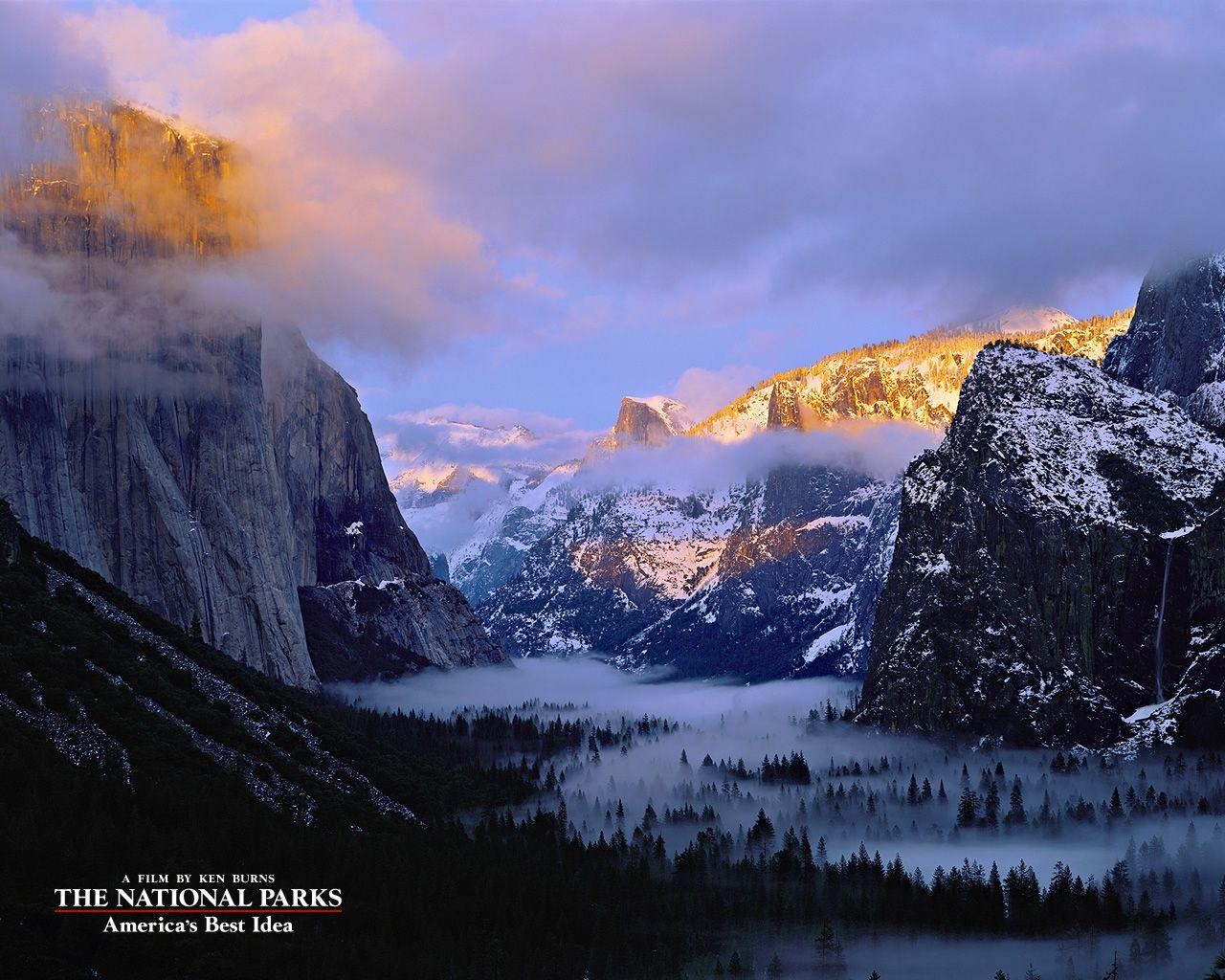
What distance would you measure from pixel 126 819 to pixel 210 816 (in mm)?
13963

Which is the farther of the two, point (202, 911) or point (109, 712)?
point (109, 712)

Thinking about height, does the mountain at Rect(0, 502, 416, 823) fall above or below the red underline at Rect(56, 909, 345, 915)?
above

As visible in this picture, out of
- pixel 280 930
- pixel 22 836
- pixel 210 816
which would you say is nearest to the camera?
pixel 22 836

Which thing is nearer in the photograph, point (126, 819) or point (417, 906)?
point (126, 819)

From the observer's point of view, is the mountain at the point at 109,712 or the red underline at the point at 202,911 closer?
the red underline at the point at 202,911

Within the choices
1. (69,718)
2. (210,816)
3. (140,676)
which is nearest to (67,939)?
(210,816)

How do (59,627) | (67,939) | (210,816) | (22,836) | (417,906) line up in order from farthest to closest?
(59,627) → (417,906) → (210,816) → (22,836) → (67,939)

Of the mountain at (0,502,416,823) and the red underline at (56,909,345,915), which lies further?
the mountain at (0,502,416,823)

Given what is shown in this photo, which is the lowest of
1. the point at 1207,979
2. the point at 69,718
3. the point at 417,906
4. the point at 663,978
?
the point at 663,978

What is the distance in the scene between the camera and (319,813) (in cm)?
19112

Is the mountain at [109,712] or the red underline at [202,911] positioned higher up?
the mountain at [109,712]

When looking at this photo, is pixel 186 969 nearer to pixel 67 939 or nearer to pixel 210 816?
pixel 67 939

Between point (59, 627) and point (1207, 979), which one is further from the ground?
point (59, 627)

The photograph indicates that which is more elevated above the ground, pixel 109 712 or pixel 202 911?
pixel 109 712
